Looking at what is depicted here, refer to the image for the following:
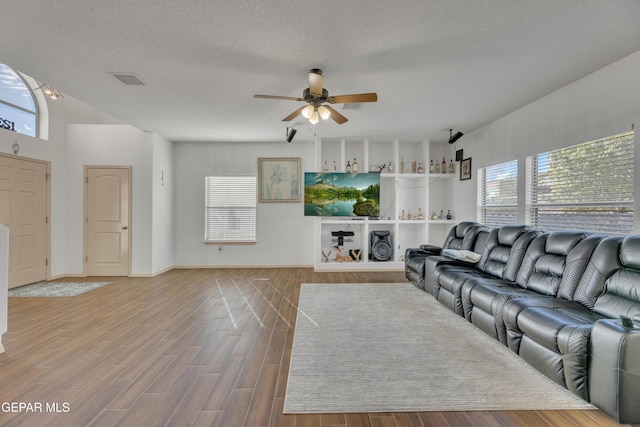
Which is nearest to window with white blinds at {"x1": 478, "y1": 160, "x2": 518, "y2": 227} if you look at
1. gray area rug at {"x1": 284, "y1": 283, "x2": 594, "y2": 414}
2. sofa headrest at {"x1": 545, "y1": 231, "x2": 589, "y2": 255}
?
sofa headrest at {"x1": 545, "y1": 231, "x2": 589, "y2": 255}

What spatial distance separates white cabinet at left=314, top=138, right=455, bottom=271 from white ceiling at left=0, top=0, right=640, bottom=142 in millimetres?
2293

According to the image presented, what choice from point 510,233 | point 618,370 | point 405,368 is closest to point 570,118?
point 510,233

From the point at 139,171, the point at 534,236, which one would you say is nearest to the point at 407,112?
the point at 534,236

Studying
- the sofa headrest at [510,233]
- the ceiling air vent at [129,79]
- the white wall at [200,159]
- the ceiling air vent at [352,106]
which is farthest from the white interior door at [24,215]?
the sofa headrest at [510,233]

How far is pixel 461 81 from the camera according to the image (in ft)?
11.0

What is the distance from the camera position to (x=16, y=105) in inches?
188

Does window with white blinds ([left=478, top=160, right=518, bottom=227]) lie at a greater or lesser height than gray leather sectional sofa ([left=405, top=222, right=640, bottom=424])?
greater

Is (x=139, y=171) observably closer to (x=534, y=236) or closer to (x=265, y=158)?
(x=265, y=158)

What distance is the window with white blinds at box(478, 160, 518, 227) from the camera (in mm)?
4492

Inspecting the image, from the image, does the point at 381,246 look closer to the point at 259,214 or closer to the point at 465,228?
the point at 465,228

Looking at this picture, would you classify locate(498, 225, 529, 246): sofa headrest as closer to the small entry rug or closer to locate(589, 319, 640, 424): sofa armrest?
locate(589, 319, 640, 424): sofa armrest

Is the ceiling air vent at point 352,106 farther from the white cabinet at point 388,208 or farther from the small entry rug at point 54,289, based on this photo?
the small entry rug at point 54,289

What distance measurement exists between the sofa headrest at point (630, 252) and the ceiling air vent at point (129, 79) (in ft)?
16.3

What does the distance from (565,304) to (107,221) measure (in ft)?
23.0
